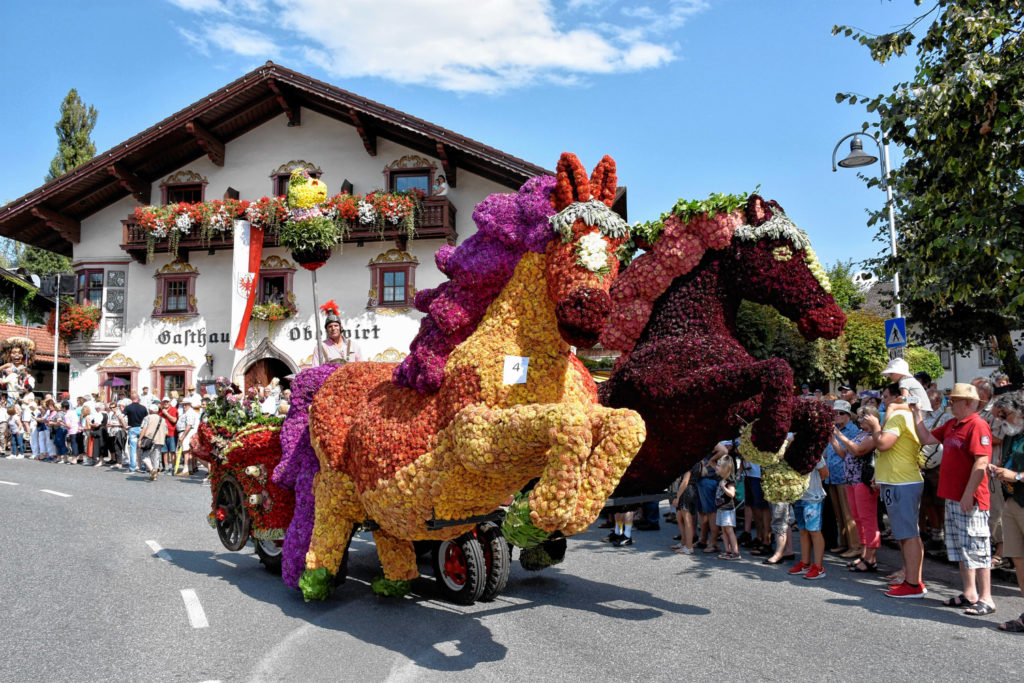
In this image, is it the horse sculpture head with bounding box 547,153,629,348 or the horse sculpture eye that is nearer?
the horse sculpture head with bounding box 547,153,629,348

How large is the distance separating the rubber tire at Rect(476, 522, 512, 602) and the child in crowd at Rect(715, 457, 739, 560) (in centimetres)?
323

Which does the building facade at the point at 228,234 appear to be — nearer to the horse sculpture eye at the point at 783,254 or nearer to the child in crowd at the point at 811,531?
the child in crowd at the point at 811,531

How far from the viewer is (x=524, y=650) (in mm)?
5035

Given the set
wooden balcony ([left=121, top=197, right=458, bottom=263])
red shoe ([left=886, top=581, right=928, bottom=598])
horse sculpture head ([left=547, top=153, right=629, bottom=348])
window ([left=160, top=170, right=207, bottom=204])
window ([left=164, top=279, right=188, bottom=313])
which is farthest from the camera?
window ([left=160, top=170, right=207, bottom=204])

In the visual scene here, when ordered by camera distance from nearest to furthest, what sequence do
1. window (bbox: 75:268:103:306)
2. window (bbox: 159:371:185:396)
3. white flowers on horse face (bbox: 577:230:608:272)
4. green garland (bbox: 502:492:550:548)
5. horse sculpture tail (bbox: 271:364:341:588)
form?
green garland (bbox: 502:492:550:548), white flowers on horse face (bbox: 577:230:608:272), horse sculpture tail (bbox: 271:364:341:588), window (bbox: 159:371:185:396), window (bbox: 75:268:103:306)

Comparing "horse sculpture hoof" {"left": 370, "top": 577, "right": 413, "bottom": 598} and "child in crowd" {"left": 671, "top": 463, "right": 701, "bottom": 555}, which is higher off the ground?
"child in crowd" {"left": 671, "top": 463, "right": 701, "bottom": 555}

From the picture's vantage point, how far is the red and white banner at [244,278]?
781 inches

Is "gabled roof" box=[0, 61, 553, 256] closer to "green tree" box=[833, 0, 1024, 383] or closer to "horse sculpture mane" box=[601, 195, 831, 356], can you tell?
"green tree" box=[833, 0, 1024, 383]

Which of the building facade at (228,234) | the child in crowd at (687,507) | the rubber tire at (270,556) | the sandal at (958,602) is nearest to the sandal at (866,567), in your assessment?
Answer: the sandal at (958,602)

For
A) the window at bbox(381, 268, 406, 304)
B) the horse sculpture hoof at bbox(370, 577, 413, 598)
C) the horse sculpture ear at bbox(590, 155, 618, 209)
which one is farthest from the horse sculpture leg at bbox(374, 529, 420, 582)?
the window at bbox(381, 268, 406, 304)

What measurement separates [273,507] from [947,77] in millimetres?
7858

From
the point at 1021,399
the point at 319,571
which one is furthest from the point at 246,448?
the point at 1021,399

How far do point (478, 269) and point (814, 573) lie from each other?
477cm

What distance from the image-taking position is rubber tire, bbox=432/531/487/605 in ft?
19.9
